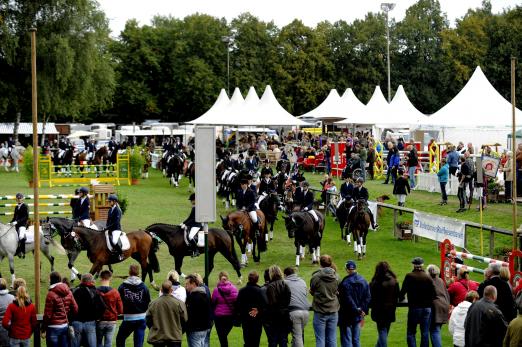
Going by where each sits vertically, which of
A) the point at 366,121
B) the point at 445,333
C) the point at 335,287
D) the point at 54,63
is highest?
the point at 54,63

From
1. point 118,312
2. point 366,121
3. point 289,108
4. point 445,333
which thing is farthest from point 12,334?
point 289,108

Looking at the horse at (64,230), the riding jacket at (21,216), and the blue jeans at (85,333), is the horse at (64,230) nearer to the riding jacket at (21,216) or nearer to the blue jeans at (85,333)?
the riding jacket at (21,216)

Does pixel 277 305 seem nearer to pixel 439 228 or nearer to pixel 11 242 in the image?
pixel 11 242

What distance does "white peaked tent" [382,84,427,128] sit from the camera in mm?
46125

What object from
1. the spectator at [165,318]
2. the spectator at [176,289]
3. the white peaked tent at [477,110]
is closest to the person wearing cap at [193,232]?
the spectator at [176,289]

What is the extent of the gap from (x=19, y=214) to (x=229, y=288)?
9.21 metres

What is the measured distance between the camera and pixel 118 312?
567 inches

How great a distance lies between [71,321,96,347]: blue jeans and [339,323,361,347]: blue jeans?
3.91 metres

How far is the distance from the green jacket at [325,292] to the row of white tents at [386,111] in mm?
22249

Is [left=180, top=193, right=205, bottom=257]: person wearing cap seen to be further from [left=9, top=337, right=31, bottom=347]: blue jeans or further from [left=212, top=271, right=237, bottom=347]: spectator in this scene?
[left=9, top=337, right=31, bottom=347]: blue jeans

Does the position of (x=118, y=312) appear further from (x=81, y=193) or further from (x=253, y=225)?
(x=253, y=225)

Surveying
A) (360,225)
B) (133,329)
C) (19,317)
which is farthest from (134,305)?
(360,225)

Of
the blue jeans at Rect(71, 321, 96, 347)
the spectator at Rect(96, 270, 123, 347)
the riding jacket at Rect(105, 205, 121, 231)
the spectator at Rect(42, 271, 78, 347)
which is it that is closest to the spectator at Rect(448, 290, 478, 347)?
the spectator at Rect(96, 270, 123, 347)

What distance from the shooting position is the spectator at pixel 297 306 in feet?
47.8
